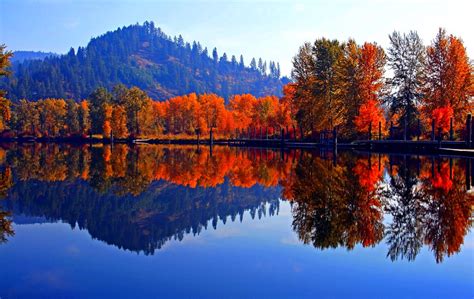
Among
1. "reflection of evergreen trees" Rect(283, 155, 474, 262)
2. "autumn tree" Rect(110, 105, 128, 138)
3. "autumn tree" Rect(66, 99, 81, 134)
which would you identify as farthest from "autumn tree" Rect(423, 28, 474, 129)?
"autumn tree" Rect(66, 99, 81, 134)

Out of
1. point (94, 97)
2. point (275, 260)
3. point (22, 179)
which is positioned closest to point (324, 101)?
point (22, 179)

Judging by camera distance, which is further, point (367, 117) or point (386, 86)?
point (386, 86)

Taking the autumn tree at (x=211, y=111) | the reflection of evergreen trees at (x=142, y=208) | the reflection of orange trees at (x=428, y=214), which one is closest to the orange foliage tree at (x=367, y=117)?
the reflection of orange trees at (x=428, y=214)

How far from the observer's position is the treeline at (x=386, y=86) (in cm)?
5566

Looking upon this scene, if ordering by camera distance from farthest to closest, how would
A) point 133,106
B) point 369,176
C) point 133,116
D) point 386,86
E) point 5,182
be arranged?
1. point 133,116
2. point 133,106
3. point 386,86
4. point 5,182
5. point 369,176

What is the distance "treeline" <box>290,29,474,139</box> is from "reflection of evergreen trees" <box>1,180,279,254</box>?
36.1 m

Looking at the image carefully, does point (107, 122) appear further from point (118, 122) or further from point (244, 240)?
point (244, 240)

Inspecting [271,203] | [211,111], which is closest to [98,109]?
[211,111]

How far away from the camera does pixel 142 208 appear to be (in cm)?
1778

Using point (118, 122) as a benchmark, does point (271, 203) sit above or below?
below

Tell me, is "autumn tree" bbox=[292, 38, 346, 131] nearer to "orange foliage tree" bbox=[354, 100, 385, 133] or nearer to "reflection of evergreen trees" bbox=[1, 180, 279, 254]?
"orange foliage tree" bbox=[354, 100, 385, 133]

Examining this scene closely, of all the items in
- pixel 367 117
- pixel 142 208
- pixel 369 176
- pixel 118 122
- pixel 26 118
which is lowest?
pixel 142 208

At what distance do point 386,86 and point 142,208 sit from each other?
50624mm

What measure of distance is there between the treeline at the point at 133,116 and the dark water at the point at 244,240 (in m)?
87.8
